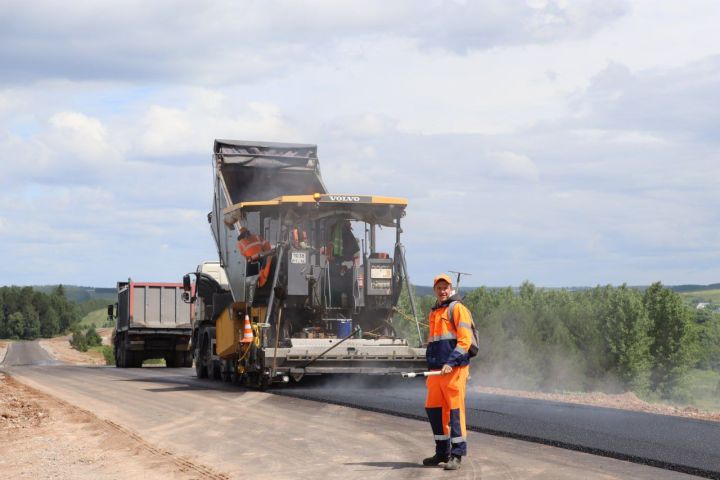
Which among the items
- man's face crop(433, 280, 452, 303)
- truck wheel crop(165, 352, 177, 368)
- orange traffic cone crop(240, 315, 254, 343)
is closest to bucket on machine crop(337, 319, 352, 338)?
orange traffic cone crop(240, 315, 254, 343)

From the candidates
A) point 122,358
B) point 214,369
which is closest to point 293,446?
point 214,369

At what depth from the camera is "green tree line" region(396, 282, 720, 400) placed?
74.9 meters

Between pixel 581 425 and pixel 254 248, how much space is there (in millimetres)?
7373

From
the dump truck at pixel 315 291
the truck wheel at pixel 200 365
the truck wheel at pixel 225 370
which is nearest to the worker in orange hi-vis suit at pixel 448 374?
the dump truck at pixel 315 291

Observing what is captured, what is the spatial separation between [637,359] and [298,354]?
206 feet

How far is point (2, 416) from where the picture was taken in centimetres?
1390

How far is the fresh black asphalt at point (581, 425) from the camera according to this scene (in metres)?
9.16

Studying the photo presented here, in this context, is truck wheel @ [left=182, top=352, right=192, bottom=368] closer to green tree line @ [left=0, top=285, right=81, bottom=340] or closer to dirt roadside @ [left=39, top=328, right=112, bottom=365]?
dirt roadside @ [left=39, top=328, right=112, bottom=365]

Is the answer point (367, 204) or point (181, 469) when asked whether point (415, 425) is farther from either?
point (367, 204)

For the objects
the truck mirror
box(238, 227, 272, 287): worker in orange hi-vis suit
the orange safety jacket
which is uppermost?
box(238, 227, 272, 287): worker in orange hi-vis suit

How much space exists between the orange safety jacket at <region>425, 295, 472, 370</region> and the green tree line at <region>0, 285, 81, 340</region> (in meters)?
167

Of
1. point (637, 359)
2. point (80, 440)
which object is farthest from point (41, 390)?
point (637, 359)

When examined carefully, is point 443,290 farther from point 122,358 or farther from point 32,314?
point 32,314

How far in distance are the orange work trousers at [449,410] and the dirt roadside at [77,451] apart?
1741 millimetres
